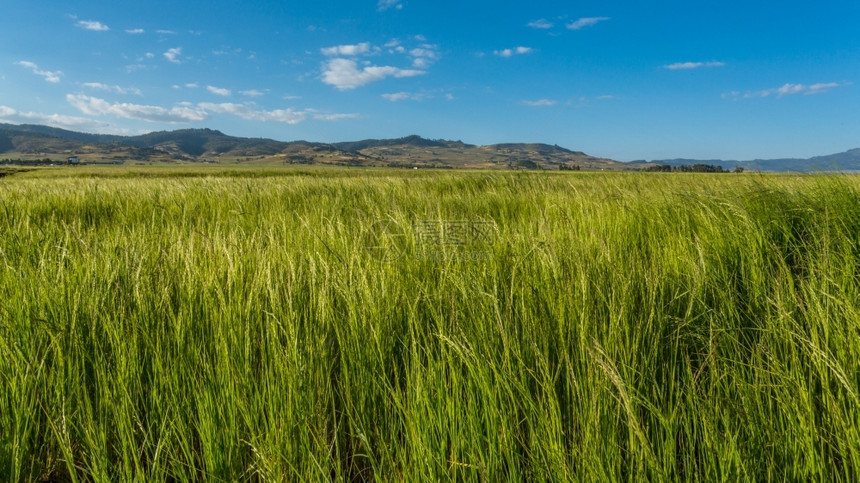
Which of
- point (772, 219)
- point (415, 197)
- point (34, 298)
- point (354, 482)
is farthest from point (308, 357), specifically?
point (415, 197)

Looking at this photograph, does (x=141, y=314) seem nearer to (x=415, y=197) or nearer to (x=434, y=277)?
(x=434, y=277)

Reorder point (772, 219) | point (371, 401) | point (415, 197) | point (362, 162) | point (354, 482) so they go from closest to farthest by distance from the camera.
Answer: point (354, 482)
point (371, 401)
point (772, 219)
point (415, 197)
point (362, 162)

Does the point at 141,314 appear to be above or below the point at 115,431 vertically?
above

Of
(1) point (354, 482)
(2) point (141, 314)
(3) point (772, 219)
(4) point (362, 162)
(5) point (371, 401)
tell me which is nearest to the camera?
(1) point (354, 482)

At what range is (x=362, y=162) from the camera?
437 feet

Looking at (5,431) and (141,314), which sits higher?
(141,314)

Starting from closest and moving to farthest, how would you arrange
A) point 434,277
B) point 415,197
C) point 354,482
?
point 354,482
point 434,277
point 415,197

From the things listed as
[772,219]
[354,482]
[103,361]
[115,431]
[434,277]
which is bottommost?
[354,482]

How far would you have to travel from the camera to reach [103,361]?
1107 mm

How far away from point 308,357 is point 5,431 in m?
0.69

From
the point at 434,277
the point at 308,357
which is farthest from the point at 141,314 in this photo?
the point at 434,277

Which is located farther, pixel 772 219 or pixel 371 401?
pixel 772 219

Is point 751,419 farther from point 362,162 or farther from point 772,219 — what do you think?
point 362,162

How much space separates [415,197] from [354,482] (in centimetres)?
409
